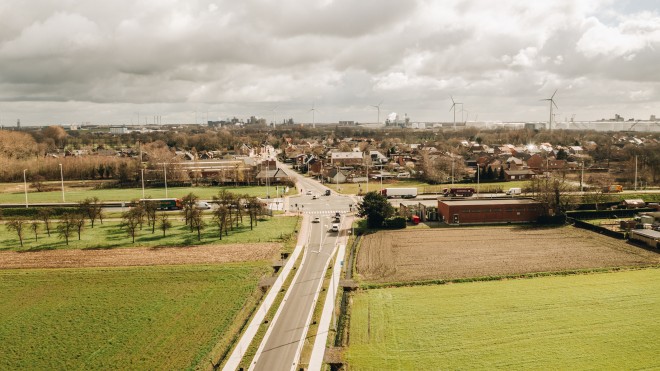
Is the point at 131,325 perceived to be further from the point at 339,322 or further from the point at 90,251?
the point at 90,251

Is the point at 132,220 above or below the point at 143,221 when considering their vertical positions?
above

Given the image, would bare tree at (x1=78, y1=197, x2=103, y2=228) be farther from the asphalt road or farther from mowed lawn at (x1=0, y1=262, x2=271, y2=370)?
the asphalt road

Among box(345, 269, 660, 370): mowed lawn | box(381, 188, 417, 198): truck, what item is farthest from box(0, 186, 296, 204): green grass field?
box(345, 269, 660, 370): mowed lawn

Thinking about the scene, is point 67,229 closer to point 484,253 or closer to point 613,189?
point 484,253

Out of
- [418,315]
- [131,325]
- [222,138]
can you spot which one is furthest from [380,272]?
[222,138]

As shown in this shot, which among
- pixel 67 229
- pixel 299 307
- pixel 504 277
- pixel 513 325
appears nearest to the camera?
pixel 513 325

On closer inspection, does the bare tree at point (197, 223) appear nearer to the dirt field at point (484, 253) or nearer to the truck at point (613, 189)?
the dirt field at point (484, 253)

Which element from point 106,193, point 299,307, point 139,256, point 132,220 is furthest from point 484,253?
point 106,193
